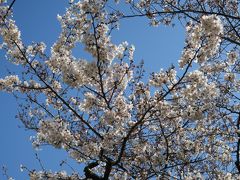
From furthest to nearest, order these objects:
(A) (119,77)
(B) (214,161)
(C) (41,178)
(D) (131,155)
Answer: (B) (214,161) < (D) (131,155) < (C) (41,178) < (A) (119,77)

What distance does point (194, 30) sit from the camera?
5988 mm

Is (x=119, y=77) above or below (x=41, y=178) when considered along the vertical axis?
above

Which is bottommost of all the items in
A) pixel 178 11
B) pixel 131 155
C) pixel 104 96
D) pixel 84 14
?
pixel 131 155

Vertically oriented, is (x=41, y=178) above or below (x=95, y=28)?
below

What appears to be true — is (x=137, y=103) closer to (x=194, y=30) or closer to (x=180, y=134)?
(x=180, y=134)

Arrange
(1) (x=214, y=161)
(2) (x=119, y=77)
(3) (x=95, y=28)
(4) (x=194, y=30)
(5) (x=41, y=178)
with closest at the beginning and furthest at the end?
(4) (x=194, y=30)
(3) (x=95, y=28)
(2) (x=119, y=77)
(5) (x=41, y=178)
(1) (x=214, y=161)

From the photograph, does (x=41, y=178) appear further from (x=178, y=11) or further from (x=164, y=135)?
(x=178, y=11)

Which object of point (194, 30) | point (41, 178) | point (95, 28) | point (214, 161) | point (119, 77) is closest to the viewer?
point (194, 30)

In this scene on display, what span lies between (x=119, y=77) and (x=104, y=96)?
1.69ft

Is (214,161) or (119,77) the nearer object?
(119,77)

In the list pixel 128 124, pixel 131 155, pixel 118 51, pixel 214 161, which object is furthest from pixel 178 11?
pixel 214 161

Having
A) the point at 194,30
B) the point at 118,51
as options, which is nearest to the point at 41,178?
the point at 118,51

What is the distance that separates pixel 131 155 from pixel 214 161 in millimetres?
2600

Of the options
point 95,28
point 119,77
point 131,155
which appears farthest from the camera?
point 131,155
